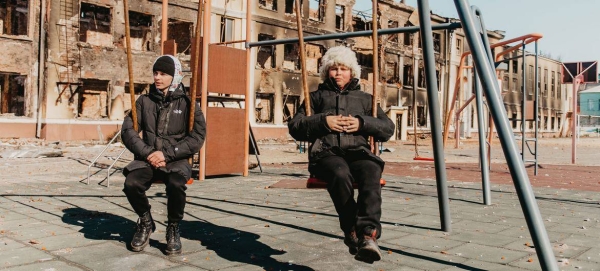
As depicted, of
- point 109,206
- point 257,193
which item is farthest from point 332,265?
point 257,193

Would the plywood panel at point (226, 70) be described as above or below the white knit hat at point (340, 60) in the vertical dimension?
above

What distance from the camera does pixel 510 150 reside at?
334cm

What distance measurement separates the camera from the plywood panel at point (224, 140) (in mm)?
10531

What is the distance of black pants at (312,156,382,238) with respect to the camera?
379cm

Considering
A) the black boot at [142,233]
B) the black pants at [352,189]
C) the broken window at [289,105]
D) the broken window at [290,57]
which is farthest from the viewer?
the broken window at [290,57]

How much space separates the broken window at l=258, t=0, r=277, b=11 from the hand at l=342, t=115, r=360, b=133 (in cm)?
2997

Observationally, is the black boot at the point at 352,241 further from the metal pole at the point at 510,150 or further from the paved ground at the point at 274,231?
the metal pole at the point at 510,150

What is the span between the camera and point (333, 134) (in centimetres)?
412

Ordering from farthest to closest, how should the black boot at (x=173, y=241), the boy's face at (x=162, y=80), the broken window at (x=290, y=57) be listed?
the broken window at (x=290, y=57) < the boy's face at (x=162, y=80) < the black boot at (x=173, y=241)

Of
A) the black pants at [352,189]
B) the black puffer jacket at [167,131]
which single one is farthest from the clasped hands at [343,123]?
the black puffer jacket at [167,131]

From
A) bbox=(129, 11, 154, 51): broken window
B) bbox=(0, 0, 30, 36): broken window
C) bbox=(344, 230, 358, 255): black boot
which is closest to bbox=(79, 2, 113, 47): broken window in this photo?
bbox=(129, 11, 154, 51): broken window

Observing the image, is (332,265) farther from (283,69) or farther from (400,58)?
(400,58)

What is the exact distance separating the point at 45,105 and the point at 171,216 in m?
22.8

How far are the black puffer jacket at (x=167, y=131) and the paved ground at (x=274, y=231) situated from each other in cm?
70
